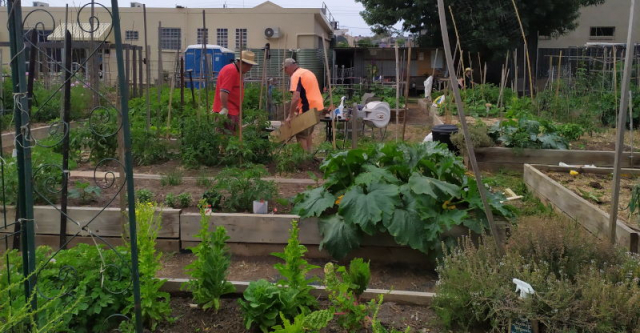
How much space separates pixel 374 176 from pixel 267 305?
194cm

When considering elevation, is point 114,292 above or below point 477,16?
below

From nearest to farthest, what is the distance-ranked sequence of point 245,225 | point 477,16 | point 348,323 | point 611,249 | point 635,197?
point 348,323
point 611,249
point 635,197
point 245,225
point 477,16

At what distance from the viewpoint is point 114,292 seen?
11.6ft

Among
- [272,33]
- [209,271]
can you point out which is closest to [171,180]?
[209,271]

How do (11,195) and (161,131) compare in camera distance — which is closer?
(11,195)

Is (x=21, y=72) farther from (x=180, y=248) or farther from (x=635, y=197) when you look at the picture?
(x=635, y=197)

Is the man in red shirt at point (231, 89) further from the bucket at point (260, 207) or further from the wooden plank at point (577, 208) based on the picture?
the wooden plank at point (577, 208)

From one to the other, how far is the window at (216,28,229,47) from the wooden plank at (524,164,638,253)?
3163 centimetres

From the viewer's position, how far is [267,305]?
12.2ft

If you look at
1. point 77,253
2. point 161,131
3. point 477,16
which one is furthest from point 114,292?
point 477,16

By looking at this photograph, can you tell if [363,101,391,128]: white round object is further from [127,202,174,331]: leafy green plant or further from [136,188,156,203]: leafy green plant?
[127,202,174,331]: leafy green plant

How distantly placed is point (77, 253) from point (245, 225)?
6.40 ft

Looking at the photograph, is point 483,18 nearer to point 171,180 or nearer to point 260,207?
point 171,180

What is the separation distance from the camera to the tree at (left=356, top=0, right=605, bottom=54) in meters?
27.2
